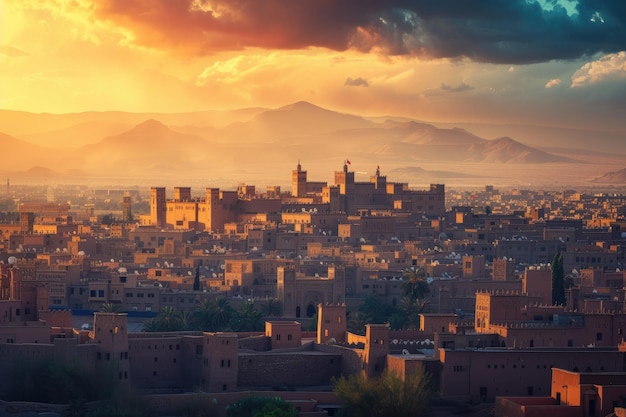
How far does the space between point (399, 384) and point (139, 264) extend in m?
32.1

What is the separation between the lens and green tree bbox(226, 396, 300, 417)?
41219 mm

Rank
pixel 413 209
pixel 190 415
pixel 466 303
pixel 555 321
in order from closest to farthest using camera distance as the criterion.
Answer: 1. pixel 190 415
2. pixel 555 321
3. pixel 466 303
4. pixel 413 209

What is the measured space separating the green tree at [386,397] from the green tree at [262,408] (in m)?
1.39

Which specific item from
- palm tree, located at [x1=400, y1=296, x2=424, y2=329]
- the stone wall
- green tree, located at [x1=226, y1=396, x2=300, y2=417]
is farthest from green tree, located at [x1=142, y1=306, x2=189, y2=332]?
green tree, located at [x1=226, y1=396, x2=300, y2=417]

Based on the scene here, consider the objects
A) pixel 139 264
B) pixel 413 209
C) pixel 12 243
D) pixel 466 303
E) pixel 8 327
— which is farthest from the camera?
pixel 413 209

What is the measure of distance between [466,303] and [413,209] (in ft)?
110

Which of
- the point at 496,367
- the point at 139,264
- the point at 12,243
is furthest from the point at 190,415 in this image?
the point at 12,243

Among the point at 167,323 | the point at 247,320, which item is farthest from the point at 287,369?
the point at 247,320

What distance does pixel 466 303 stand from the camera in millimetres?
63688

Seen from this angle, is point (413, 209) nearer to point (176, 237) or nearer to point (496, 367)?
point (176, 237)

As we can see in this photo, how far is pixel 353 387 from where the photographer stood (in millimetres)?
43375

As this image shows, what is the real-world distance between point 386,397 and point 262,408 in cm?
298

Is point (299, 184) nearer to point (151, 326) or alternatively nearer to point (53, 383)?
point (151, 326)

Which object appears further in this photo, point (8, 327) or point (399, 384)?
point (8, 327)
